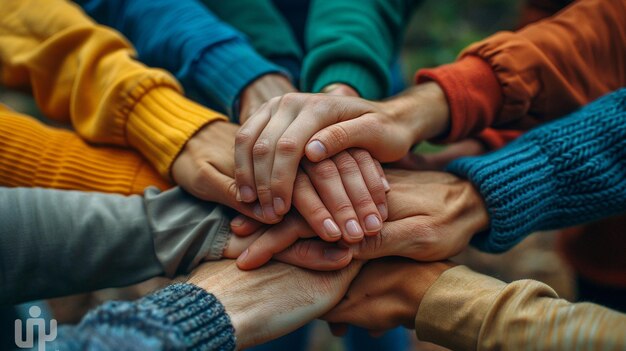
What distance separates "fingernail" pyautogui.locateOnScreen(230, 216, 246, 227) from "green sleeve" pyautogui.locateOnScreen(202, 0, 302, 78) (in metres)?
0.47

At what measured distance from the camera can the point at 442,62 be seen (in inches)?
106

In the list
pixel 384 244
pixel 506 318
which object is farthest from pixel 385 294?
pixel 506 318

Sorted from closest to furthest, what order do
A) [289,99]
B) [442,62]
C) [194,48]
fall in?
1. [289,99]
2. [194,48]
3. [442,62]

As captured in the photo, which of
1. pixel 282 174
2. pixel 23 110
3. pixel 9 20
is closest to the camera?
pixel 282 174

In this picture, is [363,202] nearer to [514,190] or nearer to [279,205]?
[279,205]

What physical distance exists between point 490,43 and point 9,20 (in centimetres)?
94

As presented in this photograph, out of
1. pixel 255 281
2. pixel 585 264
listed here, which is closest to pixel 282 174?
pixel 255 281

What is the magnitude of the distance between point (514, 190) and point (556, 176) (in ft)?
0.30

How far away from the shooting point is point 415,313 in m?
0.82

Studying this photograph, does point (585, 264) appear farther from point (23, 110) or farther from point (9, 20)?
point (23, 110)

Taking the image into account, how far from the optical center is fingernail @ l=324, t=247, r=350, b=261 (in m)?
0.82

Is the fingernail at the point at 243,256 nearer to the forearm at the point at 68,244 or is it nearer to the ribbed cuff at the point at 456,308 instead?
the forearm at the point at 68,244

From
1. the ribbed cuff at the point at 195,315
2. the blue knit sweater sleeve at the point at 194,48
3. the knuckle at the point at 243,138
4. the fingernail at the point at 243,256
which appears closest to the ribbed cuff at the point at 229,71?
the blue knit sweater sleeve at the point at 194,48

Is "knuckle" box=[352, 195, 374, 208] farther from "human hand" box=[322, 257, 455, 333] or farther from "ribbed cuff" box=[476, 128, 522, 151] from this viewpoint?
"ribbed cuff" box=[476, 128, 522, 151]
